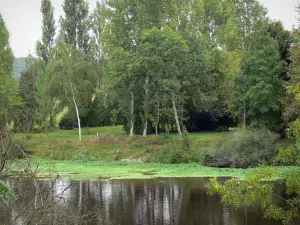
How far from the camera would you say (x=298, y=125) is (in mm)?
14266

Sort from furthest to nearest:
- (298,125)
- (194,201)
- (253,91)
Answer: (253,91)
(194,201)
(298,125)

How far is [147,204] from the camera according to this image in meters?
22.8

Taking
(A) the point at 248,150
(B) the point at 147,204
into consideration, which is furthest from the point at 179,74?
(B) the point at 147,204

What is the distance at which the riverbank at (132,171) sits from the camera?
32644 millimetres

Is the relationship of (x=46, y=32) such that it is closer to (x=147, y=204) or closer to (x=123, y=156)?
(x=123, y=156)

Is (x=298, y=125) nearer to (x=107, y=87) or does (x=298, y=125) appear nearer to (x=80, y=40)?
(x=107, y=87)

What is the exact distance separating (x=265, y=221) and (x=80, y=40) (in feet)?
196

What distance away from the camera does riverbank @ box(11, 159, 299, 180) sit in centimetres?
3264

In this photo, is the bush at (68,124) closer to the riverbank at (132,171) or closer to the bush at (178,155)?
the riverbank at (132,171)

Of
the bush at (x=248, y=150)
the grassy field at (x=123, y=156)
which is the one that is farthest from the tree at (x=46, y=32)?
the bush at (x=248, y=150)

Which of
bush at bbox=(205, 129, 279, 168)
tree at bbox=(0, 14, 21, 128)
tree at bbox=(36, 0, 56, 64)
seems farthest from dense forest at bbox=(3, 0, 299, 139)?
tree at bbox=(36, 0, 56, 64)

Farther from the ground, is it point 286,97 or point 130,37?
point 130,37

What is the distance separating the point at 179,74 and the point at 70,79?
573 inches

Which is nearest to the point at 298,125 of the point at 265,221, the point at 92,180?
the point at 265,221
